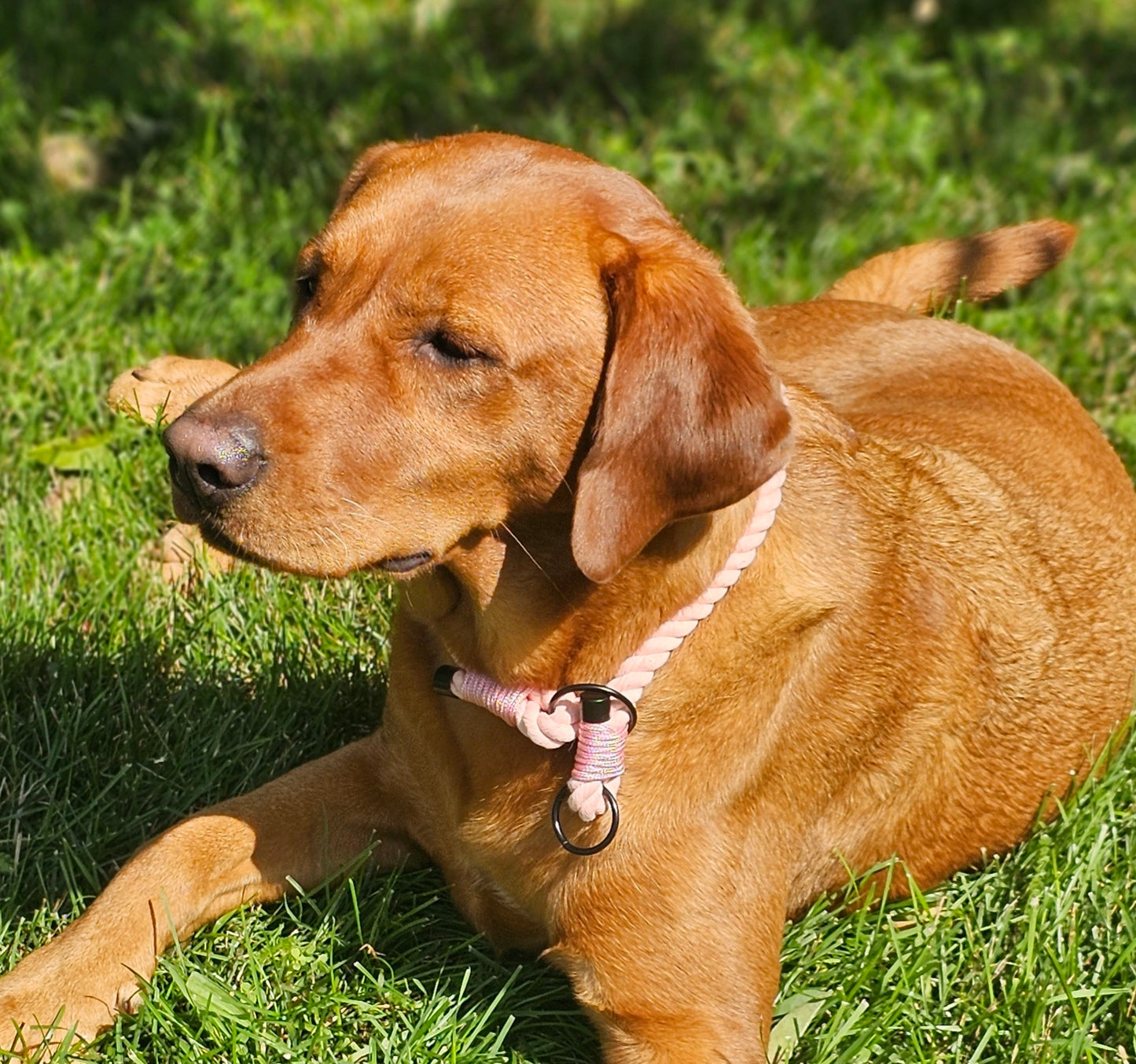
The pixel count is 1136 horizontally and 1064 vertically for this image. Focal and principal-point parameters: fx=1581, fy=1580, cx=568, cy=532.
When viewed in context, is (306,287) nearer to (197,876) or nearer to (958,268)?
(197,876)

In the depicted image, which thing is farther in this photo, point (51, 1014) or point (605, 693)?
point (51, 1014)

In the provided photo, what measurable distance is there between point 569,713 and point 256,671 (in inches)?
56.5

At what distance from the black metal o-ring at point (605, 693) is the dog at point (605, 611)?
13 millimetres

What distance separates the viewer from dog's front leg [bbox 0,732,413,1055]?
3.26m

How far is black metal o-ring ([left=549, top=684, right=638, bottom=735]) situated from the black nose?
0.76 metres

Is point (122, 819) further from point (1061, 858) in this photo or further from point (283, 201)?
point (283, 201)

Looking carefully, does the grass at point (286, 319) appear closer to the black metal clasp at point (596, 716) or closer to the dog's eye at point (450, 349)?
the black metal clasp at point (596, 716)

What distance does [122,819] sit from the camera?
3844 millimetres

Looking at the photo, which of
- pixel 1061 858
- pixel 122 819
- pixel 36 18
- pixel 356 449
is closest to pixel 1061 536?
pixel 1061 858

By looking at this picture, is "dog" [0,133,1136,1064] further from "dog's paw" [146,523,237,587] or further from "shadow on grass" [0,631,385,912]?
"dog's paw" [146,523,237,587]

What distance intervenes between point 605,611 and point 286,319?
2.99 m

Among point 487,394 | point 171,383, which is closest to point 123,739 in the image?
point 171,383

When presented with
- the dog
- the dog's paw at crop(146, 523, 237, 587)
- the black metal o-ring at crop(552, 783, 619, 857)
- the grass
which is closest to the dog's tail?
the grass

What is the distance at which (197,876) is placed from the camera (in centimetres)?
348
